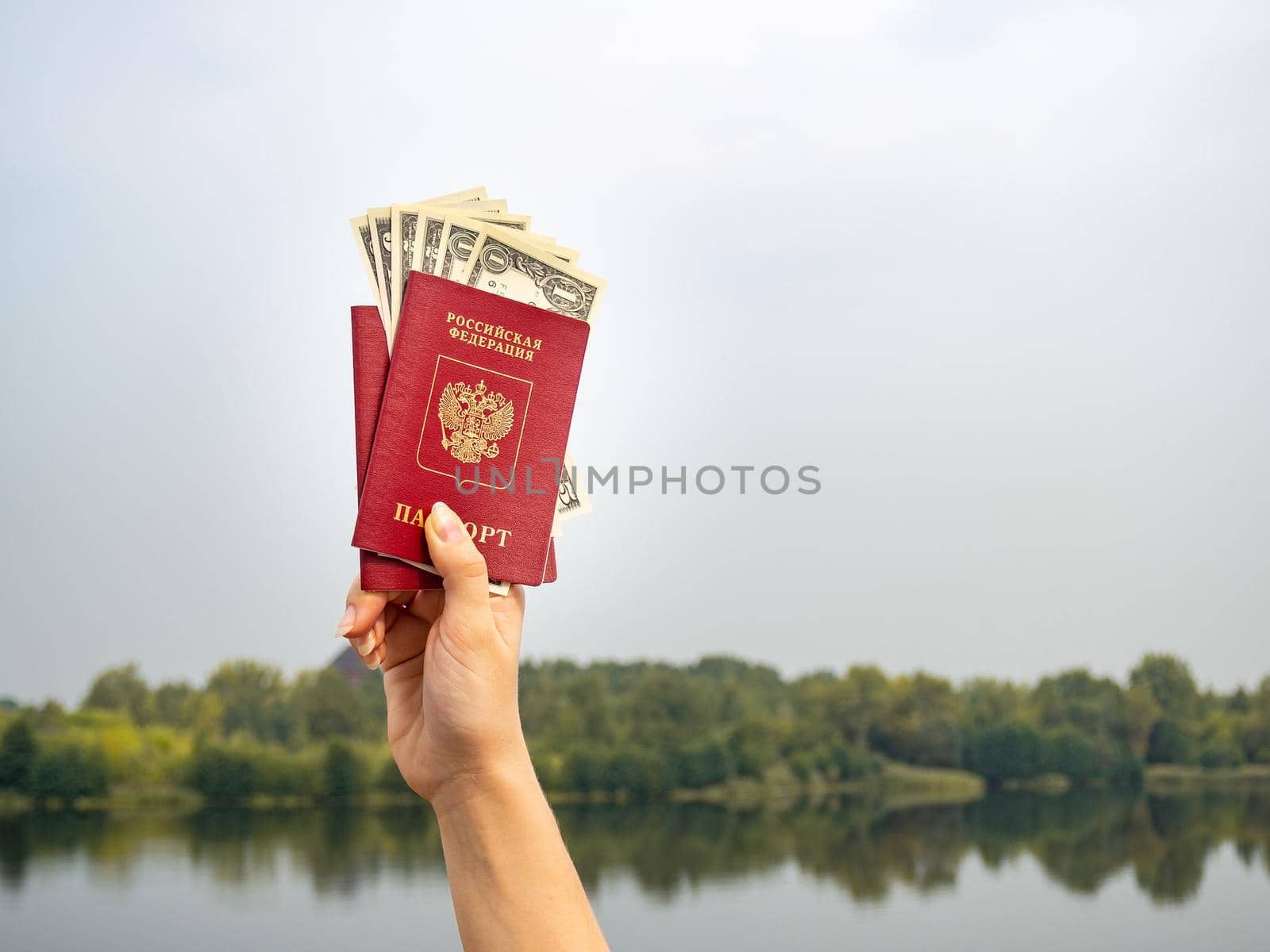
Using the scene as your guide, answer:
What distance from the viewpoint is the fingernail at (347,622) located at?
1.69 m

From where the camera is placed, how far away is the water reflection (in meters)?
18.2

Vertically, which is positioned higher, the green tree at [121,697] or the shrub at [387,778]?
the green tree at [121,697]

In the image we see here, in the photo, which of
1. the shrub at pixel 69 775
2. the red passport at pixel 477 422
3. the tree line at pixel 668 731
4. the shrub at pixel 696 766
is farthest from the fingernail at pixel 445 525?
the shrub at pixel 69 775

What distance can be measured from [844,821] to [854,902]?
147 centimetres

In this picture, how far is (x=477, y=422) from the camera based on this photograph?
191 cm

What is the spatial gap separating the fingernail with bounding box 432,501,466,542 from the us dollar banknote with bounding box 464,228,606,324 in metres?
0.50

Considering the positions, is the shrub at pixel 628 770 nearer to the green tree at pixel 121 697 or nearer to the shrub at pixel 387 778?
the shrub at pixel 387 778

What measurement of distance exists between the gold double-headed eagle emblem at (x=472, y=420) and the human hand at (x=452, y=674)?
0.27 meters

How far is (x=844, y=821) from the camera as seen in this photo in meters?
19.6

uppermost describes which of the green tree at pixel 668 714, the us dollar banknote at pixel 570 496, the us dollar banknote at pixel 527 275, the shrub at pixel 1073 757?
the us dollar banknote at pixel 527 275

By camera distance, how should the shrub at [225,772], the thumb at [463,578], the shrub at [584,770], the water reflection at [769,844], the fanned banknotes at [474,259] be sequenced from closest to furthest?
1. the thumb at [463,578]
2. the fanned banknotes at [474,259]
3. the shrub at [225,772]
4. the shrub at [584,770]
5. the water reflection at [769,844]

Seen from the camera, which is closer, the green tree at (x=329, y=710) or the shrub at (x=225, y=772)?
the shrub at (x=225, y=772)

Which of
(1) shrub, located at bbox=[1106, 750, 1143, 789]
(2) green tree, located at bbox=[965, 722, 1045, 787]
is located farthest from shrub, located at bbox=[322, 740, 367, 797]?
(1) shrub, located at bbox=[1106, 750, 1143, 789]

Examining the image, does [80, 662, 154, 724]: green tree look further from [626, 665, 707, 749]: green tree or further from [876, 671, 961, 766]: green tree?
[876, 671, 961, 766]: green tree
